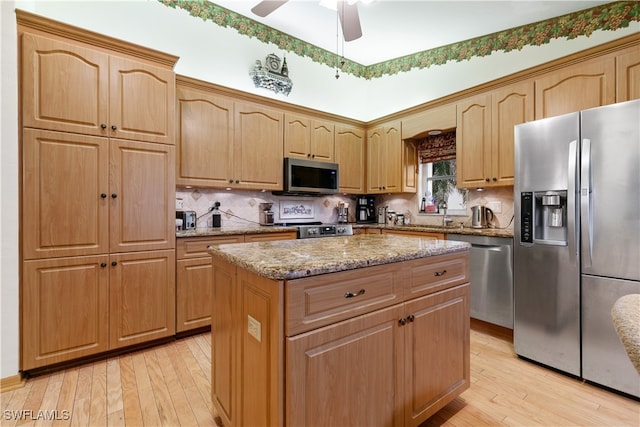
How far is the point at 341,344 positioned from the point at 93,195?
2.12 m

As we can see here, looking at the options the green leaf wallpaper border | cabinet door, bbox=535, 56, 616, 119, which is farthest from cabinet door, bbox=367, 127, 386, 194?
cabinet door, bbox=535, 56, 616, 119

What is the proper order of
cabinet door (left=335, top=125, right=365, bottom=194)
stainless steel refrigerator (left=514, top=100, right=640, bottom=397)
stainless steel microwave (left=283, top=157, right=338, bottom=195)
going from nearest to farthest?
1. stainless steel refrigerator (left=514, top=100, right=640, bottom=397)
2. stainless steel microwave (left=283, top=157, right=338, bottom=195)
3. cabinet door (left=335, top=125, right=365, bottom=194)

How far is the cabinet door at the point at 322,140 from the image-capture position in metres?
3.82

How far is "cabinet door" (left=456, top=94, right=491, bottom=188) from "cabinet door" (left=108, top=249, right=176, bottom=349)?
2982 mm

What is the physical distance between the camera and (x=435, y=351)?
152cm

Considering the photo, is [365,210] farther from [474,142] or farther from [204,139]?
[204,139]

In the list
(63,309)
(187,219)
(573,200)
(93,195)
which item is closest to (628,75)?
(573,200)

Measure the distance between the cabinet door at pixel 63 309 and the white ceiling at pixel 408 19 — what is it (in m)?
2.99

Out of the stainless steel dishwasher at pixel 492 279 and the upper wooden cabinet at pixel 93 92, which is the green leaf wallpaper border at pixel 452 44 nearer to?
the upper wooden cabinet at pixel 93 92

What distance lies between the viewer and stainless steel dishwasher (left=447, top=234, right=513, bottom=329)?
253 cm

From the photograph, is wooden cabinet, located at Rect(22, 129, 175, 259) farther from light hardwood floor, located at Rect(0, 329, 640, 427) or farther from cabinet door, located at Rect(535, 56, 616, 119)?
cabinet door, located at Rect(535, 56, 616, 119)

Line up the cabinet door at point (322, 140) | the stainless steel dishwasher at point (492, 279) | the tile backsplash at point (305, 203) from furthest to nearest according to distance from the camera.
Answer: the cabinet door at point (322, 140) → the tile backsplash at point (305, 203) → the stainless steel dishwasher at point (492, 279)

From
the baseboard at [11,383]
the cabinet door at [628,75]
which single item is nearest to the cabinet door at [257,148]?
the baseboard at [11,383]

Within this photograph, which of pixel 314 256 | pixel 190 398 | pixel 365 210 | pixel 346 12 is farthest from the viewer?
pixel 365 210
